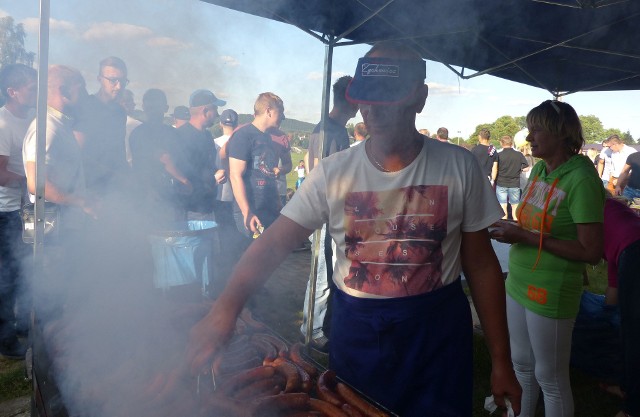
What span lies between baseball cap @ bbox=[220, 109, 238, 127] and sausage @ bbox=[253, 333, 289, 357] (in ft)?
11.8

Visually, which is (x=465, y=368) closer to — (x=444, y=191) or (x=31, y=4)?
(x=444, y=191)

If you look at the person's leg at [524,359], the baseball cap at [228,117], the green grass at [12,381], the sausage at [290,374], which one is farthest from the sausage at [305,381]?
the baseball cap at [228,117]

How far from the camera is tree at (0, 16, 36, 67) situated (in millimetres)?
1569

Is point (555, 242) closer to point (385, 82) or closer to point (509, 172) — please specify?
point (385, 82)

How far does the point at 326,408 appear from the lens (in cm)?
139

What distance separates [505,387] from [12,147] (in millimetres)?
3628

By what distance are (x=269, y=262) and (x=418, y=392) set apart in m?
0.73

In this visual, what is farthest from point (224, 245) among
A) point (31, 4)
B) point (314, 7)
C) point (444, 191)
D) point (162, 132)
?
point (444, 191)

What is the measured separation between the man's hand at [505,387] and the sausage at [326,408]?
545mm

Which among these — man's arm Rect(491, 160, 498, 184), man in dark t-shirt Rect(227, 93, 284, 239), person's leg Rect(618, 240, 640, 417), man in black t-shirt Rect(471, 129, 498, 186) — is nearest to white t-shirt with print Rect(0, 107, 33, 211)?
man in dark t-shirt Rect(227, 93, 284, 239)

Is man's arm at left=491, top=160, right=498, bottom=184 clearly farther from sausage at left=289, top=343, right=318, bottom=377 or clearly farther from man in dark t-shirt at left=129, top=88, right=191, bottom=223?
sausage at left=289, top=343, right=318, bottom=377

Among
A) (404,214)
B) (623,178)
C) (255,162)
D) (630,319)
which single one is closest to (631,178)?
(623,178)

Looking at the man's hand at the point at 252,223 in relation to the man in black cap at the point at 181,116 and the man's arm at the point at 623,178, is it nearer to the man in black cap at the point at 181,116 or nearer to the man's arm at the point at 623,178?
the man in black cap at the point at 181,116

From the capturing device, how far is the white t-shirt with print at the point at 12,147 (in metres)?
3.13
